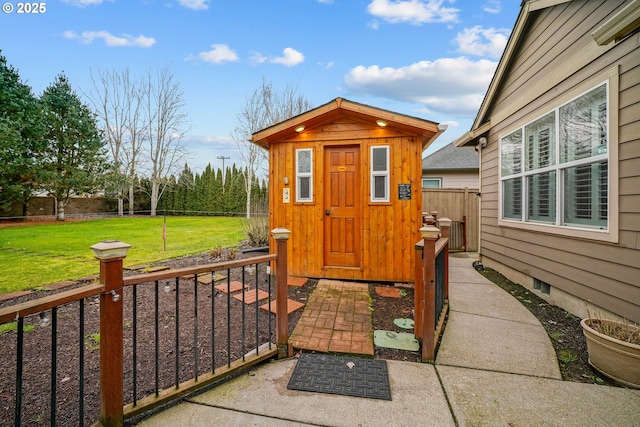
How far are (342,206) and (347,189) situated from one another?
Result: 31cm

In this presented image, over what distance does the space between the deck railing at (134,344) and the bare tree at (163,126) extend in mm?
19561

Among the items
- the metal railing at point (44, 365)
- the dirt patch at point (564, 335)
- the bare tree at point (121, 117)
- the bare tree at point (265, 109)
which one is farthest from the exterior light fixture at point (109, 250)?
the bare tree at point (121, 117)

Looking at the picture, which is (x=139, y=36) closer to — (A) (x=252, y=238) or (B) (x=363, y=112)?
(A) (x=252, y=238)

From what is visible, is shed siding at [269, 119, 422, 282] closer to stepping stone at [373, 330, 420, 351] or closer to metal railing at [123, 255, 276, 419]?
metal railing at [123, 255, 276, 419]

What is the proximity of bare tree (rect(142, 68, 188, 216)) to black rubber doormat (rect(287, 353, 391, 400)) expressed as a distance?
21709 millimetres

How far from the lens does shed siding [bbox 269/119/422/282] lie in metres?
4.72

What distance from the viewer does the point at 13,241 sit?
8.61 meters

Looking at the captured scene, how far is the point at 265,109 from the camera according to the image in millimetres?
15781

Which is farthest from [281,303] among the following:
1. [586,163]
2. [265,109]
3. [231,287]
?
[265,109]

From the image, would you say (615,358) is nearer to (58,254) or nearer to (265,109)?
(58,254)

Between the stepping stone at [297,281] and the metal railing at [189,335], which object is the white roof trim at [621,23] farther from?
the stepping stone at [297,281]

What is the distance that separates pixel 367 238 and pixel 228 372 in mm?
3166

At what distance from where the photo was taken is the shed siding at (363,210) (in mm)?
4723

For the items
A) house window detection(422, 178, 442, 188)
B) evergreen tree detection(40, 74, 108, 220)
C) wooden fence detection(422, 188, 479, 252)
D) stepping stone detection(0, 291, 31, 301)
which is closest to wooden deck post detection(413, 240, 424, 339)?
stepping stone detection(0, 291, 31, 301)
